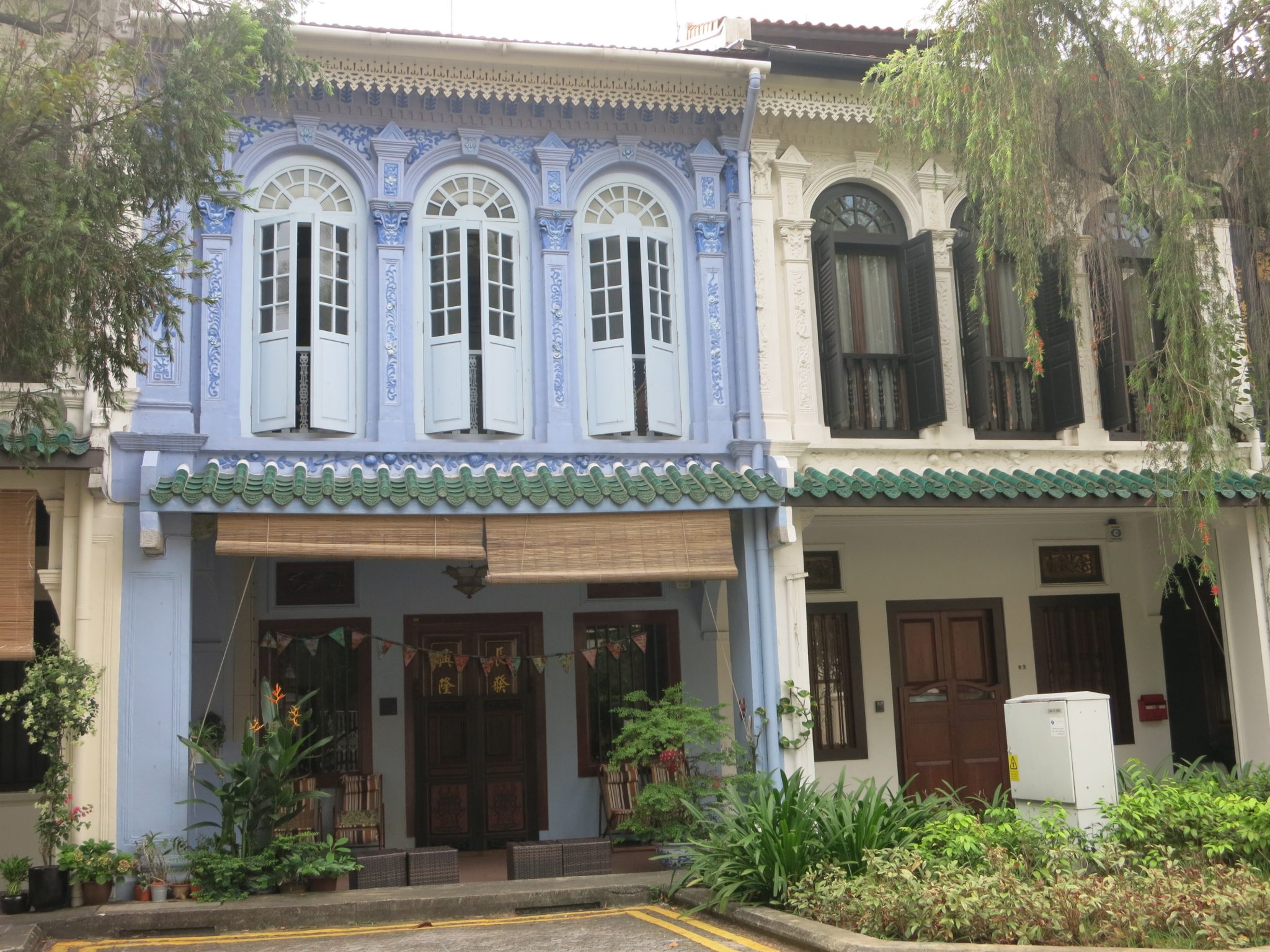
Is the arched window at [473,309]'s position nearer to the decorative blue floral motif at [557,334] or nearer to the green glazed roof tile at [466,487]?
the decorative blue floral motif at [557,334]

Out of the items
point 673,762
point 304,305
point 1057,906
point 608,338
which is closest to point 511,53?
point 608,338

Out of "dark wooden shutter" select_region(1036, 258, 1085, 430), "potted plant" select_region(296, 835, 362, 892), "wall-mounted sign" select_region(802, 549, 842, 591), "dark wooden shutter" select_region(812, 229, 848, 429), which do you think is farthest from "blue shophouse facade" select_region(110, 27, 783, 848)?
"dark wooden shutter" select_region(1036, 258, 1085, 430)

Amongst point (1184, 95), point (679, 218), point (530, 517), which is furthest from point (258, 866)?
point (1184, 95)

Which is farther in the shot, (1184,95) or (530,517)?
(530,517)

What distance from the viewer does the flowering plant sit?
1026 centimetres

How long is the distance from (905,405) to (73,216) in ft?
27.1

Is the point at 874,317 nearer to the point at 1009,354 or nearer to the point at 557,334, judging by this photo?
the point at 1009,354

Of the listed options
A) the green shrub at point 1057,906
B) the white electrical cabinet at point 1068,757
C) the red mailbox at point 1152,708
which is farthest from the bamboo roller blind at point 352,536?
the red mailbox at point 1152,708

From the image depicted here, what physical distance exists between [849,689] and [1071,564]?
3.17m

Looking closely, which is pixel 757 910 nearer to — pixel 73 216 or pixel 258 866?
pixel 258 866

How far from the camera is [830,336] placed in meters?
12.9

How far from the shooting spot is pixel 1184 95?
10312 mm

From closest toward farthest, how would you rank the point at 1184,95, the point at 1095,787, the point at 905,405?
the point at 1095,787, the point at 1184,95, the point at 905,405

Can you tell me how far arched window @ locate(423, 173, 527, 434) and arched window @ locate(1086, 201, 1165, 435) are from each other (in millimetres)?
5250
